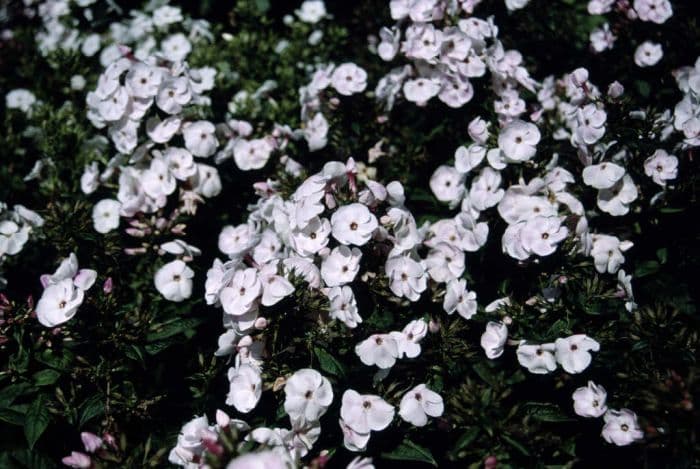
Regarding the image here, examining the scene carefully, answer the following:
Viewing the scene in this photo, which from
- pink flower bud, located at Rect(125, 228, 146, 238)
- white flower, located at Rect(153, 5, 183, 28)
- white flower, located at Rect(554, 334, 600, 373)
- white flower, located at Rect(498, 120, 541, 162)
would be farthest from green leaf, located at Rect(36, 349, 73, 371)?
white flower, located at Rect(153, 5, 183, 28)

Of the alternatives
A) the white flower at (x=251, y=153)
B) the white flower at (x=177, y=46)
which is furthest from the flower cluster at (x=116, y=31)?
the white flower at (x=251, y=153)

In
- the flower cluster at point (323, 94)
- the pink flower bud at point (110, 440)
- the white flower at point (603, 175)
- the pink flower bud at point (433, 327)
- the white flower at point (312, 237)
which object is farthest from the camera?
the flower cluster at point (323, 94)

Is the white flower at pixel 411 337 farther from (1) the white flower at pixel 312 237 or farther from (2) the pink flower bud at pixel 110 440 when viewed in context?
(2) the pink flower bud at pixel 110 440

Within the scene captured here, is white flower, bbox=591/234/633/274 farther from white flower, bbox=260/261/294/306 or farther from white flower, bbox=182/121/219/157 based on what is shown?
white flower, bbox=182/121/219/157

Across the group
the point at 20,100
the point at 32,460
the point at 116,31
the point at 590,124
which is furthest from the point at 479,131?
the point at 20,100

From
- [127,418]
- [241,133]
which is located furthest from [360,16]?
[127,418]
